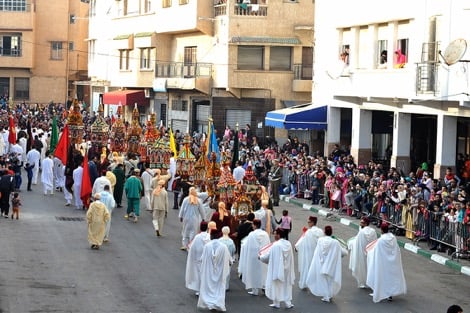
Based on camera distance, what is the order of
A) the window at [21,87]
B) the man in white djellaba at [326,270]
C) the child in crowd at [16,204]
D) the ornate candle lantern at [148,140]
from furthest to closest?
the window at [21,87], the ornate candle lantern at [148,140], the child in crowd at [16,204], the man in white djellaba at [326,270]

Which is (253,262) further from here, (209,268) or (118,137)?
(118,137)

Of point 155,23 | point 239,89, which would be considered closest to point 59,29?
point 155,23

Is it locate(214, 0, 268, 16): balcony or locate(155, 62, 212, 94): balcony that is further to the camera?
locate(155, 62, 212, 94): balcony

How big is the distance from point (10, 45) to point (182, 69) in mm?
27395

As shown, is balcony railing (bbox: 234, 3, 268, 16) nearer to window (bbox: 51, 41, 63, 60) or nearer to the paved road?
the paved road

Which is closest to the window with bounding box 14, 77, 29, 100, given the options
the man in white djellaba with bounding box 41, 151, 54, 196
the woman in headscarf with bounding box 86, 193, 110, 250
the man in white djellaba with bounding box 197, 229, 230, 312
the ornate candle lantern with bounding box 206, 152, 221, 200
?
the man in white djellaba with bounding box 41, 151, 54, 196

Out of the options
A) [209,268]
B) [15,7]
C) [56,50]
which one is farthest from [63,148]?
[56,50]

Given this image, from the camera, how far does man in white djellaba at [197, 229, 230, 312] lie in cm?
1761

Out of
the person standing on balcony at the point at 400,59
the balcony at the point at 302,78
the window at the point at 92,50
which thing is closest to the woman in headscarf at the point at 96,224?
the person standing on balcony at the point at 400,59

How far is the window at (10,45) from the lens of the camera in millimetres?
77062

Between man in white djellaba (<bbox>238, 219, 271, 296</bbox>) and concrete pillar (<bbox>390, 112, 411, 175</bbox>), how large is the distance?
15638mm

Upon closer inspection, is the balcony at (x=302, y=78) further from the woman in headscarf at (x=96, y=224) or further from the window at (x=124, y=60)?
the woman in headscarf at (x=96, y=224)

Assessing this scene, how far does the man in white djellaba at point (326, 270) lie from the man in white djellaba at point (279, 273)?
747 millimetres

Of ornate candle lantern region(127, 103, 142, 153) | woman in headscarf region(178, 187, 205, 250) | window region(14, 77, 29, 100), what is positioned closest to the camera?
woman in headscarf region(178, 187, 205, 250)
